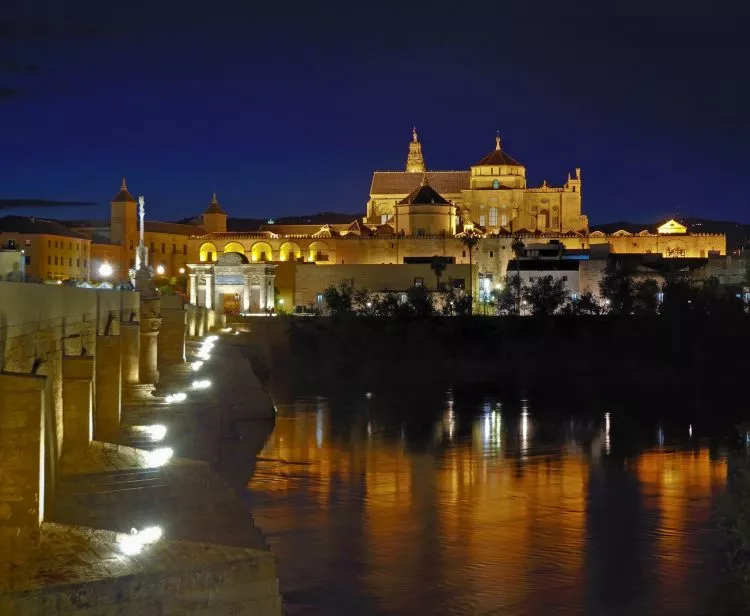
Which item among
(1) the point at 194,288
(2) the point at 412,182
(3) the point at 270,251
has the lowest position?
(1) the point at 194,288

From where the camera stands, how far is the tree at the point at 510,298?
59406mm

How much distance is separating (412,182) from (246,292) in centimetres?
2360

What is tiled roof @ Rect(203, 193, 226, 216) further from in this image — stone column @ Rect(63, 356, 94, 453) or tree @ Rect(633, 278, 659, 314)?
stone column @ Rect(63, 356, 94, 453)

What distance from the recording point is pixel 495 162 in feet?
259

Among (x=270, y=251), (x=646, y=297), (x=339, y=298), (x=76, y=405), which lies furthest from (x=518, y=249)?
(x=76, y=405)

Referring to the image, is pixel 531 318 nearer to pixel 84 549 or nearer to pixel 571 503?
pixel 571 503

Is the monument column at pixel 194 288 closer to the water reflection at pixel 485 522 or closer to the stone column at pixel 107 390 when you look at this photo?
the water reflection at pixel 485 522

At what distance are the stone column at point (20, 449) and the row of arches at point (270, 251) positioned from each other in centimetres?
6476

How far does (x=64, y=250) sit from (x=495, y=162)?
27940mm

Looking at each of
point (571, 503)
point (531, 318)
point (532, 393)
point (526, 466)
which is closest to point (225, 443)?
point (526, 466)

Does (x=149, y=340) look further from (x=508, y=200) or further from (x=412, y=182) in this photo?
(x=412, y=182)

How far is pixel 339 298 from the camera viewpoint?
201 ft

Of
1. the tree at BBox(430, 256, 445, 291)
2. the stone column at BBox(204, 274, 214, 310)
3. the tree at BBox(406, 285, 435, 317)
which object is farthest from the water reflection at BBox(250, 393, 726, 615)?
the tree at BBox(430, 256, 445, 291)

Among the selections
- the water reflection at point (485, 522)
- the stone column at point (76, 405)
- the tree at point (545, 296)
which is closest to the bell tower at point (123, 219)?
the tree at point (545, 296)
